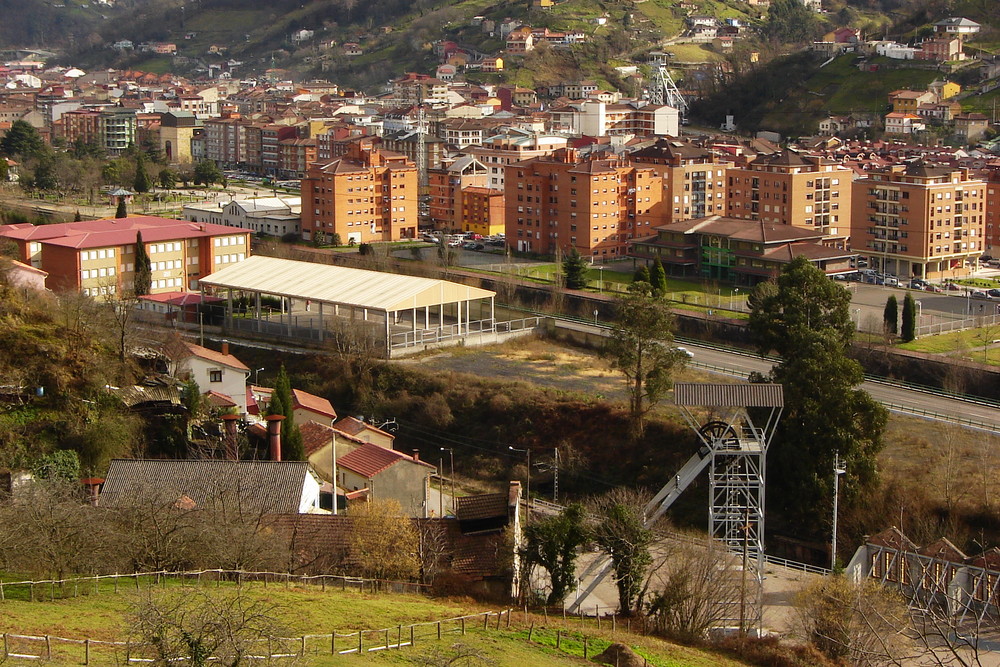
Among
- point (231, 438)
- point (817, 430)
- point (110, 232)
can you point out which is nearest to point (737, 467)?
point (817, 430)

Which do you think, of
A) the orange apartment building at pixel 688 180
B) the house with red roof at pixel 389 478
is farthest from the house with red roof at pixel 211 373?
the orange apartment building at pixel 688 180

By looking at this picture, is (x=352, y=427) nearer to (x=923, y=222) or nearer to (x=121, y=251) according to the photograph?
(x=121, y=251)

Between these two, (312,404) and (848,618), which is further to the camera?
(312,404)

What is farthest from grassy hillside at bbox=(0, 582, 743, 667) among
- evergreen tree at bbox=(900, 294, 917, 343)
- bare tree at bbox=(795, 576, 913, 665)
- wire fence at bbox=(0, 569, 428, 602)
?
evergreen tree at bbox=(900, 294, 917, 343)

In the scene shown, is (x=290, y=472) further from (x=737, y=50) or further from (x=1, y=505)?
(x=737, y=50)

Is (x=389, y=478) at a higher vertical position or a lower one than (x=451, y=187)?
lower

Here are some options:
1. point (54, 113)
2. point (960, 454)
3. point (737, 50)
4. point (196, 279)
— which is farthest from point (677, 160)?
point (54, 113)
